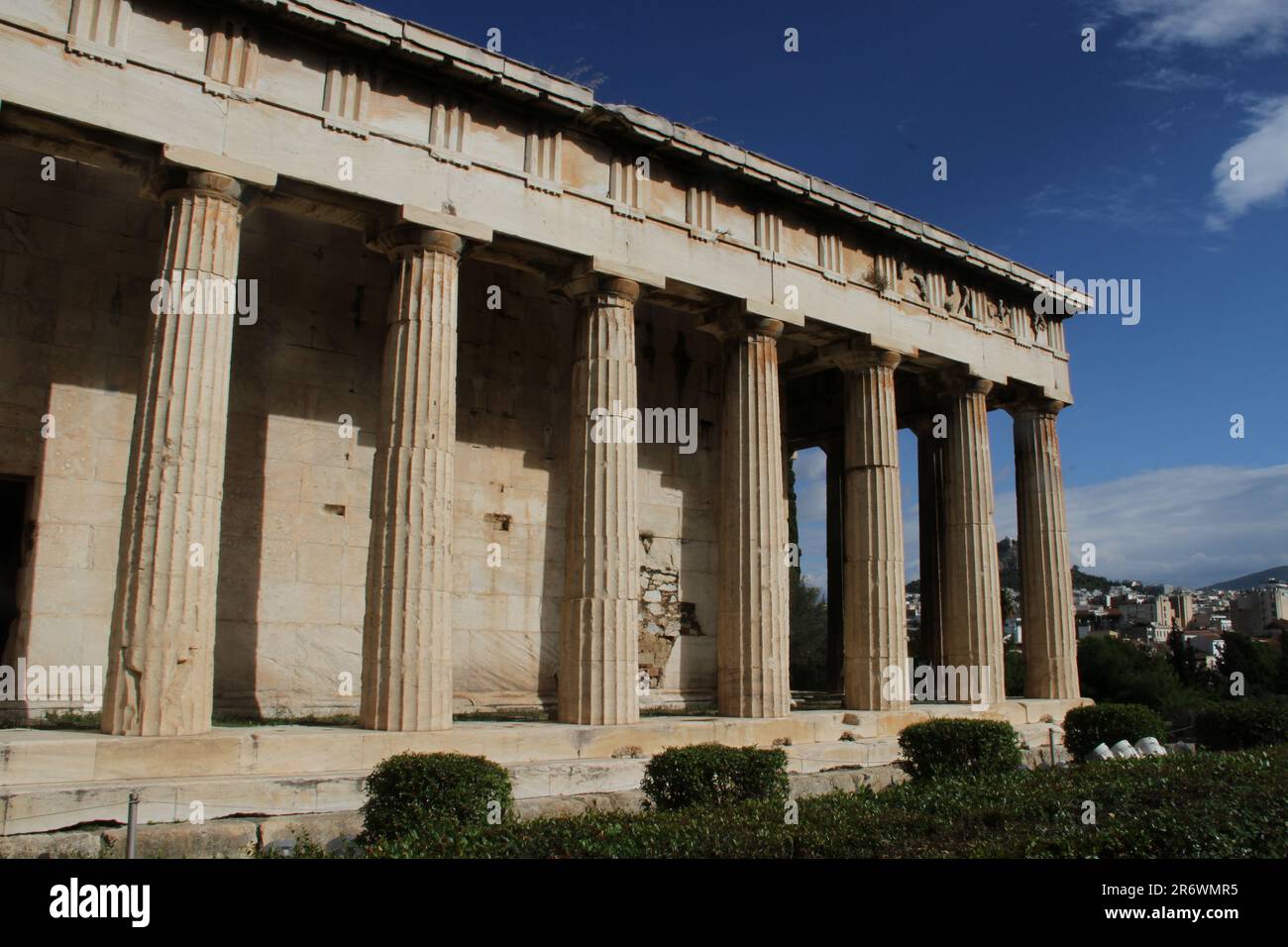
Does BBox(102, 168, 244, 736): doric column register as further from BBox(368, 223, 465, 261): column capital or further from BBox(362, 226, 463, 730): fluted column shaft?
BBox(368, 223, 465, 261): column capital

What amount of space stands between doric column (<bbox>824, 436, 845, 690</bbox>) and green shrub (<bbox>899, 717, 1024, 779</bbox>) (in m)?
10.3

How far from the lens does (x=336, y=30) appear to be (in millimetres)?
13859

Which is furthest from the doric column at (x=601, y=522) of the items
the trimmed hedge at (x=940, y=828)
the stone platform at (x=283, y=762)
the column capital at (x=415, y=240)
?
the trimmed hedge at (x=940, y=828)

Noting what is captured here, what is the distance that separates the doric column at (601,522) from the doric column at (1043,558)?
10.8 m

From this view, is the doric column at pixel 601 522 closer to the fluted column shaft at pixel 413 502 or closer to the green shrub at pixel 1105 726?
the fluted column shaft at pixel 413 502

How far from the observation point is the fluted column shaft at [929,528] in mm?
23531

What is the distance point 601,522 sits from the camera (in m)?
15.7

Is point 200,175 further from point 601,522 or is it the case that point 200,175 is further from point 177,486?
point 601,522

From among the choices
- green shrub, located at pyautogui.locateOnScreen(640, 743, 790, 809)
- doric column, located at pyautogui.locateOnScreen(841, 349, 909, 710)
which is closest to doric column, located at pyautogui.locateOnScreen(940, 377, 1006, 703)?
doric column, located at pyautogui.locateOnScreen(841, 349, 909, 710)

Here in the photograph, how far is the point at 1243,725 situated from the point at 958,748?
23.6 ft

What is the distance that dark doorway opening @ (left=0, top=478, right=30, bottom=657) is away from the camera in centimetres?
1484

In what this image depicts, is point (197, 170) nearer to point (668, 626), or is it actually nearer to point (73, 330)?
point (73, 330)

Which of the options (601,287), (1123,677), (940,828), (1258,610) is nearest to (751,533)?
(601,287)
